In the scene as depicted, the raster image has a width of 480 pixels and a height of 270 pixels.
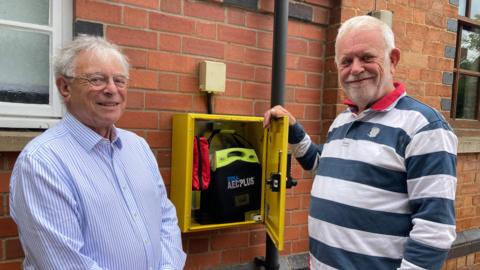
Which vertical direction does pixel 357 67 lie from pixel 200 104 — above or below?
above

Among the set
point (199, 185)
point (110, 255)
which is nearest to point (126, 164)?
point (110, 255)

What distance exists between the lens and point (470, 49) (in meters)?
4.46

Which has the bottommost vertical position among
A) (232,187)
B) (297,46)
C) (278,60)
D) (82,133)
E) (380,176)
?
(232,187)

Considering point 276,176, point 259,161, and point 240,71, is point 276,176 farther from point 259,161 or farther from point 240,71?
point 240,71

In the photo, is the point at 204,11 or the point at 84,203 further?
the point at 204,11

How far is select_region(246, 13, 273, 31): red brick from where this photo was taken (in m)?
2.81

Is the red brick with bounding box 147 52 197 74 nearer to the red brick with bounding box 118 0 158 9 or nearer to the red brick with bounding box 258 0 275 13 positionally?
the red brick with bounding box 118 0 158 9

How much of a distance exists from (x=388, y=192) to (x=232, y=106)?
138 centimetres

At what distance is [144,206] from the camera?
175 cm

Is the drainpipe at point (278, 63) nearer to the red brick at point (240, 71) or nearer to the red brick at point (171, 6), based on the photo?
the red brick at point (240, 71)

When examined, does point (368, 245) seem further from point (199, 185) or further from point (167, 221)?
point (199, 185)

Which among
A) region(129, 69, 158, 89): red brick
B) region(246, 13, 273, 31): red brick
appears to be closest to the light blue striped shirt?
region(129, 69, 158, 89): red brick

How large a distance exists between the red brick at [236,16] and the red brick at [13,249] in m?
1.85

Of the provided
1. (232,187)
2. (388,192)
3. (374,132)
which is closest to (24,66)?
(232,187)
